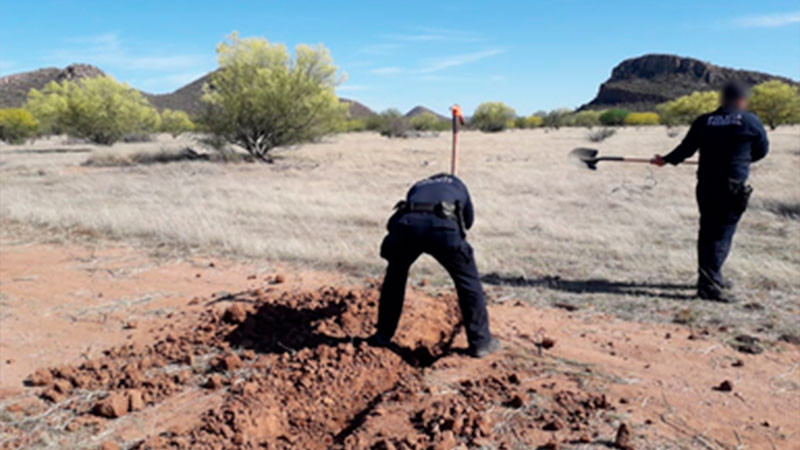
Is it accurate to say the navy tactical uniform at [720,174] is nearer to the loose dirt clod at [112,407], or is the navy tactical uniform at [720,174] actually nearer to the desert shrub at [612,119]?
the loose dirt clod at [112,407]

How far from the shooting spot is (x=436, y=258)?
394 cm

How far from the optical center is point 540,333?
476cm

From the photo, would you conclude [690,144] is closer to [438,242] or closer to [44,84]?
[438,242]

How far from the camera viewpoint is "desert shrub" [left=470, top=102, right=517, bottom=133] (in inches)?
2566

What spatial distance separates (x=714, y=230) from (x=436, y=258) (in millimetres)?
3386

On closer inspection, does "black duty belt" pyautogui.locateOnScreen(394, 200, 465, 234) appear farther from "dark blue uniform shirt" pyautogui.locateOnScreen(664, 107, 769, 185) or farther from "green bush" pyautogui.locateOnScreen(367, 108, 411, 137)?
"green bush" pyautogui.locateOnScreen(367, 108, 411, 137)

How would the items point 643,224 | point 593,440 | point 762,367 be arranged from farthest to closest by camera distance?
point 643,224 < point 762,367 < point 593,440

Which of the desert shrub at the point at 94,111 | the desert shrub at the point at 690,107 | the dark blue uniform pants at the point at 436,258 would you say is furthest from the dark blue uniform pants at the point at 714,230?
the desert shrub at the point at 690,107

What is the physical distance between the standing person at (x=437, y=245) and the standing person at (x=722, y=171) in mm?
2947

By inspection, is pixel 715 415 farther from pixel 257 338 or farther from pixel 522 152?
pixel 522 152

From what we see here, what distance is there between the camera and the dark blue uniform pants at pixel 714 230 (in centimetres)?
561

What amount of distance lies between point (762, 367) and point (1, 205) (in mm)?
12723

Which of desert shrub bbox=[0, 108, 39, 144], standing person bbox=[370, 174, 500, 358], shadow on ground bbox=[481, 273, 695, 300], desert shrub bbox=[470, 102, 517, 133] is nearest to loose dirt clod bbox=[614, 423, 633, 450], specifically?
standing person bbox=[370, 174, 500, 358]

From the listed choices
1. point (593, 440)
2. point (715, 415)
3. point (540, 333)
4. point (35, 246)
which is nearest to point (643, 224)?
point (540, 333)
